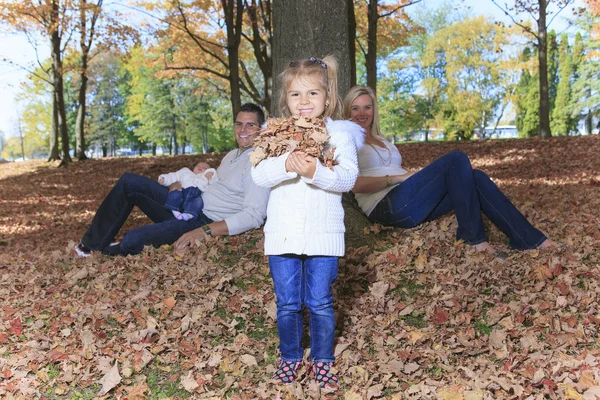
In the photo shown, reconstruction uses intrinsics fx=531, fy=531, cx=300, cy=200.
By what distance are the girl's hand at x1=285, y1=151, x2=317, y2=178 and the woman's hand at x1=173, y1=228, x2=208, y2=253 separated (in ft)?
7.64

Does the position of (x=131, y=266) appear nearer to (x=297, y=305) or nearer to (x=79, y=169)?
(x=297, y=305)

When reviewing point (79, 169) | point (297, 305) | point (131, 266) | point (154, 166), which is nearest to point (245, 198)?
point (131, 266)

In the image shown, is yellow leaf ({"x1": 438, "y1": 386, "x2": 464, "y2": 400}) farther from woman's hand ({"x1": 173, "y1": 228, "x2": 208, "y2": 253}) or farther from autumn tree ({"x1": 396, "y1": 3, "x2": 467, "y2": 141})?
autumn tree ({"x1": 396, "y1": 3, "x2": 467, "y2": 141})

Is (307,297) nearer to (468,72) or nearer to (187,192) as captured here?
(187,192)

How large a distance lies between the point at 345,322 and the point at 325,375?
27.7 inches

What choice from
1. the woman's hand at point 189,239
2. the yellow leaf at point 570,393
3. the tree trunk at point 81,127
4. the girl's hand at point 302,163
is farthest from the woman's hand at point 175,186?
the tree trunk at point 81,127

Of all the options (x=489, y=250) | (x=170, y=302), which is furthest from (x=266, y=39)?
(x=170, y=302)

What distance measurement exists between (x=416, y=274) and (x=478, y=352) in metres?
0.96

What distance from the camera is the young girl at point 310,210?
2896 millimetres

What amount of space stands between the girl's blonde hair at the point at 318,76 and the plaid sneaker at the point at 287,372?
4.89ft

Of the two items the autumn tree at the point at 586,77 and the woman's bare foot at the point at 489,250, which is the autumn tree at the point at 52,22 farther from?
the autumn tree at the point at 586,77

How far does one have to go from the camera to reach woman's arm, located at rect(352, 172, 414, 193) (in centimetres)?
471

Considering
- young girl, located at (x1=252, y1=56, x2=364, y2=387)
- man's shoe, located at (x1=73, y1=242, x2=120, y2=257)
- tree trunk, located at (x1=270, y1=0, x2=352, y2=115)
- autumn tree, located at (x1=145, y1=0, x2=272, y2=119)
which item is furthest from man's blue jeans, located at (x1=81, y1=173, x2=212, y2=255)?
autumn tree, located at (x1=145, y1=0, x2=272, y2=119)

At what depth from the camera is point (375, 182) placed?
4.77 meters
